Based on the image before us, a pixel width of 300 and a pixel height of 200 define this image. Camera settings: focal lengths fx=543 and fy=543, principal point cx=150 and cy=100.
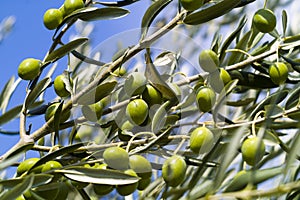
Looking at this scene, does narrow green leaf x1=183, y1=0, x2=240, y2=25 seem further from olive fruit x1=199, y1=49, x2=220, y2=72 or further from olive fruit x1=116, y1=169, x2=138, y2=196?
olive fruit x1=116, y1=169, x2=138, y2=196

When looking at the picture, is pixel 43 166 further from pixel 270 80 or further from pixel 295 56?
pixel 295 56

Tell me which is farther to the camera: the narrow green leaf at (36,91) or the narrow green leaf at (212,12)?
the narrow green leaf at (36,91)

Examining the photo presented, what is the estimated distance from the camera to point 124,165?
79 cm

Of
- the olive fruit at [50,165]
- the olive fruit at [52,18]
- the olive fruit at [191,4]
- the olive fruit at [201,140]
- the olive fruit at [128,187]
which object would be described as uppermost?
the olive fruit at [52,18]

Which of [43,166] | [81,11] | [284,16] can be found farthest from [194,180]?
[284,16]

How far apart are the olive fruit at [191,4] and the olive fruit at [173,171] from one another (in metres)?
0.24

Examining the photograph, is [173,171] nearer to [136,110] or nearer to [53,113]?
[136,110]

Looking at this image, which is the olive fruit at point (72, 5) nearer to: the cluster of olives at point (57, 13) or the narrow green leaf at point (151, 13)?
the cluster of olives at point (57, 13)

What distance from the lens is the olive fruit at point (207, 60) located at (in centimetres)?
90

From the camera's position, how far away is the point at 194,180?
642 millimetres

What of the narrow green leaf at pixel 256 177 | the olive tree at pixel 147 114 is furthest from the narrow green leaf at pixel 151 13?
the narrow green leaf at pixel 256 177

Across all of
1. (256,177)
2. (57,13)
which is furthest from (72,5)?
(256,177)

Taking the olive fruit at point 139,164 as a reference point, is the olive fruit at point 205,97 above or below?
above

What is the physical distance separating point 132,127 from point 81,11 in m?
0.21
